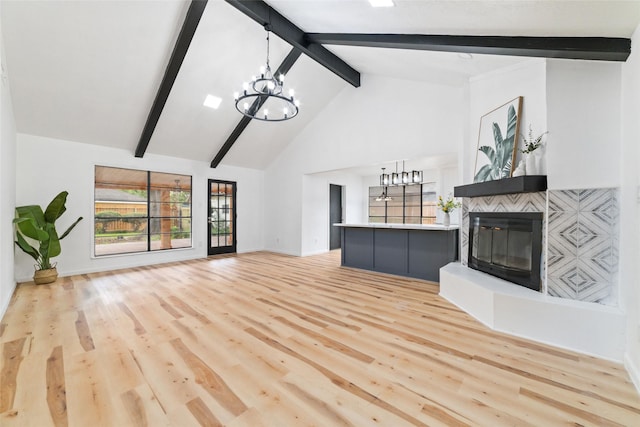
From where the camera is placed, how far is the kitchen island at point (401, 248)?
4465 mm

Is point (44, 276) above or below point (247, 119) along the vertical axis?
below

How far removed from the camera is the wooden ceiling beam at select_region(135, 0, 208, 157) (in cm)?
364

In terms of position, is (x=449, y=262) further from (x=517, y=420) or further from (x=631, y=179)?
(x=517, y=420)

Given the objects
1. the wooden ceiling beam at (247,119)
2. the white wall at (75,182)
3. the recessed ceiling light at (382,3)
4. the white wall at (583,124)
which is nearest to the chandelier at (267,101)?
the wooden ceiling beam at (247,119)

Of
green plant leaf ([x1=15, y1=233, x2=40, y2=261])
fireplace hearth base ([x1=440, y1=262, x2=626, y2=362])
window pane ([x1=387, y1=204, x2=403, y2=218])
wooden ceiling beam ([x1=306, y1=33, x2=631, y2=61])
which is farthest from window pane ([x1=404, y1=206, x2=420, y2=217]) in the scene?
green plant leaf ([x1=15, y1=233, x2=40, y2=261])

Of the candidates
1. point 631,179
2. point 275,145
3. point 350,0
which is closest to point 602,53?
point 631,179

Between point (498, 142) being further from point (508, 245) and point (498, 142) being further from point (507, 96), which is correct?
point (508, 245)

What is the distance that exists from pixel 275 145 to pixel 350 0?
5.15 m

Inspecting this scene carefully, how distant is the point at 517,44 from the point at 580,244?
6.81ft

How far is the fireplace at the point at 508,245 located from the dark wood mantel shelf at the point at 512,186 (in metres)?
0.34

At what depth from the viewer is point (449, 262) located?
4395 mm

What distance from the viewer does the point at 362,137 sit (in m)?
6.03

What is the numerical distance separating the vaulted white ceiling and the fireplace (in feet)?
6.16

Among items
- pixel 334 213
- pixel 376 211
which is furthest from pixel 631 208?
pixel 376 211
